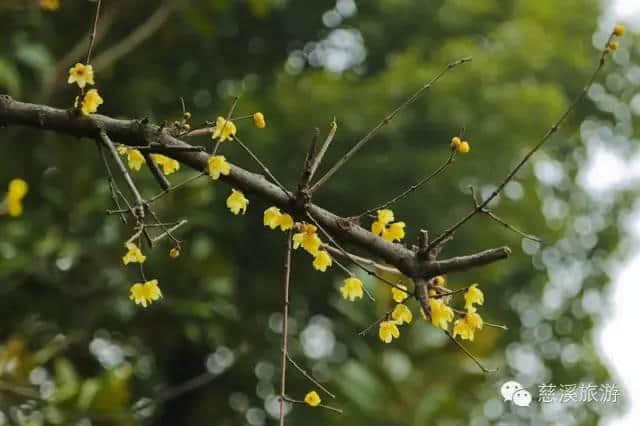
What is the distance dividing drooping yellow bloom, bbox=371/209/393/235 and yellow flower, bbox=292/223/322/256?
93mm

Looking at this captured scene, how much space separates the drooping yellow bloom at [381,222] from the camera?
127 centimetres

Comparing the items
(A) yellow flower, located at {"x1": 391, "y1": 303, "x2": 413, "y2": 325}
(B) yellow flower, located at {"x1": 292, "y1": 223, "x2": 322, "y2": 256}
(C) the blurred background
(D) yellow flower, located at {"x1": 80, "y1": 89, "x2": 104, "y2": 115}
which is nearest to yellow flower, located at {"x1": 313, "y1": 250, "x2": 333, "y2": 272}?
(B) yellow flower, located at {"x1": 292, "y1": 223, "x2": 322, "y2": 256}

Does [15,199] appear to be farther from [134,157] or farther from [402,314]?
[402,314]

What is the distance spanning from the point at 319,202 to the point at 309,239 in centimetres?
368

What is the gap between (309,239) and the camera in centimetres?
122

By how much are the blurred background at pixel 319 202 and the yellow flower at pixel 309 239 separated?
5.80 ft

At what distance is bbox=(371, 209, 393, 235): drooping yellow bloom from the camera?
127cm

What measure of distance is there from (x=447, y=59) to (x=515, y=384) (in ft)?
9.48

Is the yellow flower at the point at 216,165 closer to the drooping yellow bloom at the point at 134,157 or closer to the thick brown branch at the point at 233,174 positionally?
the thick brown branch at the point at 233,174

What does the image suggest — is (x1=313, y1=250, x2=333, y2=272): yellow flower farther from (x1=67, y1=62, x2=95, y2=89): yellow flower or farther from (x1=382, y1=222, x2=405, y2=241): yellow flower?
(x1=67, y1=62, x2=95, y2=89): yellow flower

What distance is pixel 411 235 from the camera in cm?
490

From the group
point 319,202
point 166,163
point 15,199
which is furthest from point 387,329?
point 319,202

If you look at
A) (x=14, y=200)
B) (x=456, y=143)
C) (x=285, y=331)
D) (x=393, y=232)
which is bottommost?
(x=14, y=200)

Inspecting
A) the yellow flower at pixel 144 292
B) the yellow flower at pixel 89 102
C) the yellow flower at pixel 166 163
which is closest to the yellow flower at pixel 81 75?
the yellow flower at pixel 89 102
